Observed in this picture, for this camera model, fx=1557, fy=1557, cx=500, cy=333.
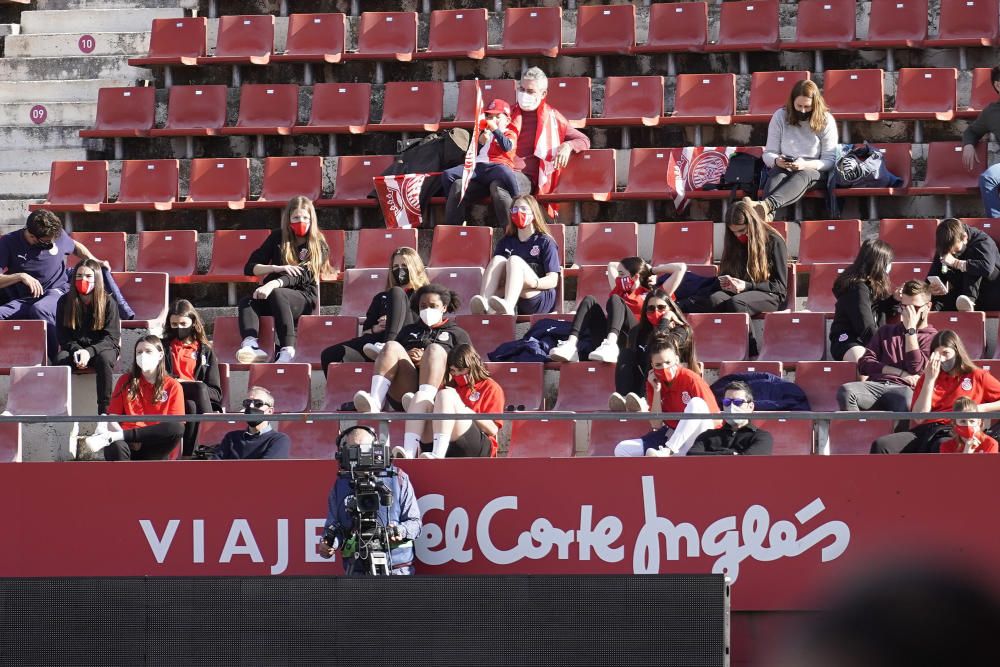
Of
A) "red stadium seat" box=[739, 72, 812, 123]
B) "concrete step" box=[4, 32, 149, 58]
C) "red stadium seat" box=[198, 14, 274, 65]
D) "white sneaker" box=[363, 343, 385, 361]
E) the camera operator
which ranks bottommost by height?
the camera operator

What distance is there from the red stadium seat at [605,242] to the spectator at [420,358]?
1.51m

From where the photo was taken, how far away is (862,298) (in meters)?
8.54

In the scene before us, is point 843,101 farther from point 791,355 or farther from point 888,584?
point 888,584

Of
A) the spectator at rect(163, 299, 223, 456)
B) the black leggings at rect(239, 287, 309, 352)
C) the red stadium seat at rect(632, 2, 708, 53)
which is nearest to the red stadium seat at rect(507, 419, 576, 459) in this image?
the spectator at rect(163, 299, 223, 456)

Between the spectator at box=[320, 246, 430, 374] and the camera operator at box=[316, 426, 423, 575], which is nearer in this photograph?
the camera operator at box=[316, 426, 423, 575]

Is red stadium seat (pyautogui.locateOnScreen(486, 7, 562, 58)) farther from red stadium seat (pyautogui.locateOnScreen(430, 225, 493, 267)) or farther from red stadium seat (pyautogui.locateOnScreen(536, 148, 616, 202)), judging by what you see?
red stadium seat (pyautogui.locateOnScreen(430, 225, 493, 267))

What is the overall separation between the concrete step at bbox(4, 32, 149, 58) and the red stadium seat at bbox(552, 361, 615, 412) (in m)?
6.13

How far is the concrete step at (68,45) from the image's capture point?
13.1 metres

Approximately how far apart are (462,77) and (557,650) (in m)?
Answer: 7.65

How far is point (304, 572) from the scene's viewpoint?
7039 millimetres

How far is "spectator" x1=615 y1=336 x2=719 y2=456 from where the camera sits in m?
6.71

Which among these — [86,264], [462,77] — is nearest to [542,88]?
[462,77]

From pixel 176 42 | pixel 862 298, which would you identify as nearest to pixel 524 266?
pixel 862 298

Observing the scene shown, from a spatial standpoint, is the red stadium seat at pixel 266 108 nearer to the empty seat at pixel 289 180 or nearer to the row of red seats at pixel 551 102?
the row of red seats at pixel 551 102
